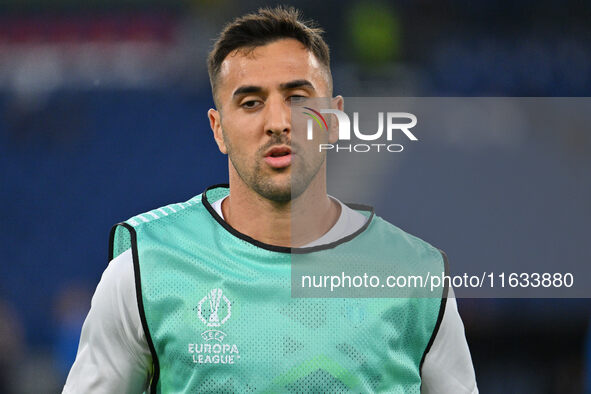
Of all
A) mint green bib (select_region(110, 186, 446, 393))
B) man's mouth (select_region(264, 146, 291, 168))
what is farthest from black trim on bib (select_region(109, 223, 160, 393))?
man's mouth (select_region(264, 146, 291, 168))

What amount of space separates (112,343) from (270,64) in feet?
2.15

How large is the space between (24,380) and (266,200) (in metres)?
1.80

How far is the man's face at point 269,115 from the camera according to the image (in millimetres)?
1516

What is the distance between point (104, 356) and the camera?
1.54m

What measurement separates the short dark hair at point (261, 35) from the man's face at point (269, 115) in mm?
17

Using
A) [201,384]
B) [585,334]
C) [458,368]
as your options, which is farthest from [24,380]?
[585,334]

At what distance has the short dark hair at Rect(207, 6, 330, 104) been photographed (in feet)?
5.17

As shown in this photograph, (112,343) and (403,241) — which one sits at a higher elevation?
(403,241)

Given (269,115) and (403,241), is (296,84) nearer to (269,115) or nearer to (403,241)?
(269,115)

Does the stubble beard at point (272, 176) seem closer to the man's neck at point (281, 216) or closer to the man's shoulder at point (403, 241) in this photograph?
the man's neck at point (281, 216)

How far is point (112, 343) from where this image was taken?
1.54m

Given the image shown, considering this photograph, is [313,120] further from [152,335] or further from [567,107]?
[567,107]

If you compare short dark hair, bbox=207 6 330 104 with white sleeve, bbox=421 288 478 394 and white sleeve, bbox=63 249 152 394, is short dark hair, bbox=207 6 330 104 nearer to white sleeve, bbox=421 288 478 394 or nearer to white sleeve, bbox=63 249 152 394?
white sleeve, bbox=63 249 152 394

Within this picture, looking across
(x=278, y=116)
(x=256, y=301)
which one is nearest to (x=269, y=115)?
(x=278, y=116)
